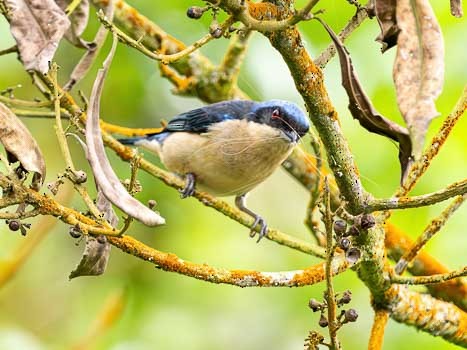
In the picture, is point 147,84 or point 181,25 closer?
point 181,25

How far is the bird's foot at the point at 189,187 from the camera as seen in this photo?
464 cm

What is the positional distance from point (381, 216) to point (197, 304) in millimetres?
3081

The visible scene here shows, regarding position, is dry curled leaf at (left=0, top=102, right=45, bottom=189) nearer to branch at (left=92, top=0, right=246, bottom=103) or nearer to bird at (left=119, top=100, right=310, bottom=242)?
bird at (left=119, top=100, right=310, bottom=242)

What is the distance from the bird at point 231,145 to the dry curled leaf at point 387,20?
81.8 inches

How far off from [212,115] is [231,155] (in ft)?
1.66

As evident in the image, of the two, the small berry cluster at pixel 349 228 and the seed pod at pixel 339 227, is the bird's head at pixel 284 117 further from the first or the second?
the seed pod at pixel 339 227

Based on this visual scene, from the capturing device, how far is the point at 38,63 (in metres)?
2.36

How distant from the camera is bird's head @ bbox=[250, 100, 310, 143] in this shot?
13.4ft

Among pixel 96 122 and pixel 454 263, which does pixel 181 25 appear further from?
pixel 96 122

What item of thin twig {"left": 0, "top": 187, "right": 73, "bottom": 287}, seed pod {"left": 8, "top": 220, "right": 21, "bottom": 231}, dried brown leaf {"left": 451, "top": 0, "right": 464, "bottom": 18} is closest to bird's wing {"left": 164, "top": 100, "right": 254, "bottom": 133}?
thin twig {"left": 0, "top": 187, "right": 73, "bottom": 287}

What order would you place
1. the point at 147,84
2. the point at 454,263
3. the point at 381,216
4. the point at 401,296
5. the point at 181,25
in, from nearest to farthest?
1. the point at 381,216
2. the point at 401,296
3. the point at 454,263
4. the point at 181,25
5. the point at 147,84

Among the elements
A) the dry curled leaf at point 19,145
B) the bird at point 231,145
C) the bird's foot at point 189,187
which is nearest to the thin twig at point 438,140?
the dry curled leaf at point 19,145

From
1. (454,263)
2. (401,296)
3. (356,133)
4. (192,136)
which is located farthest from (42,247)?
(401,296)

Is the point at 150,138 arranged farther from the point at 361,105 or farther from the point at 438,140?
the point at 361,105
